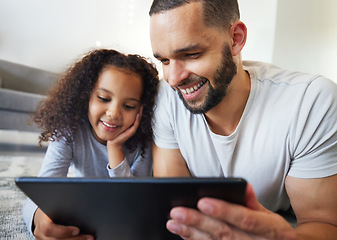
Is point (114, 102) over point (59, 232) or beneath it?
over

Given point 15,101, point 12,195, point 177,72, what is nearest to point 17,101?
point 15,101

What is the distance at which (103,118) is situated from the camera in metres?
1.01

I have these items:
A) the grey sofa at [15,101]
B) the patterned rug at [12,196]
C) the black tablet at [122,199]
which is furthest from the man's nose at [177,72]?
the grey sofa at [15,101]

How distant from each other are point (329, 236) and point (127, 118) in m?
0.70

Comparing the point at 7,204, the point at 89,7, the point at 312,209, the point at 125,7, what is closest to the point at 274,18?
the point at 125,7

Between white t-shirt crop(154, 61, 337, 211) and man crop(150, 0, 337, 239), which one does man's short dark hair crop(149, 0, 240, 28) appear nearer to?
man crop(150, 0, 337, 239)

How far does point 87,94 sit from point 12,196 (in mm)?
531

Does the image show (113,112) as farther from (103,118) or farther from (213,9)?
(213,9)

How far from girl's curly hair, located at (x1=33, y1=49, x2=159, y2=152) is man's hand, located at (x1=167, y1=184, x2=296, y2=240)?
23.3 inches

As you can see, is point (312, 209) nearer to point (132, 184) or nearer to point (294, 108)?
point (294, 108)

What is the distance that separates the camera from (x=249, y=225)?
1.48 feet

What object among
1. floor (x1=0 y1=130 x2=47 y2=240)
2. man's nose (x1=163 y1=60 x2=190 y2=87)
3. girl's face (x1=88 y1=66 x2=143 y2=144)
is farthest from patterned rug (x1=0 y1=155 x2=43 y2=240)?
man's nose (x1=163 y1=60 x2=190 y2=87)

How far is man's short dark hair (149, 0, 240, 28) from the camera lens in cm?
78

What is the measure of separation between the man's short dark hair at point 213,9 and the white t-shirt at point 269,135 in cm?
21
